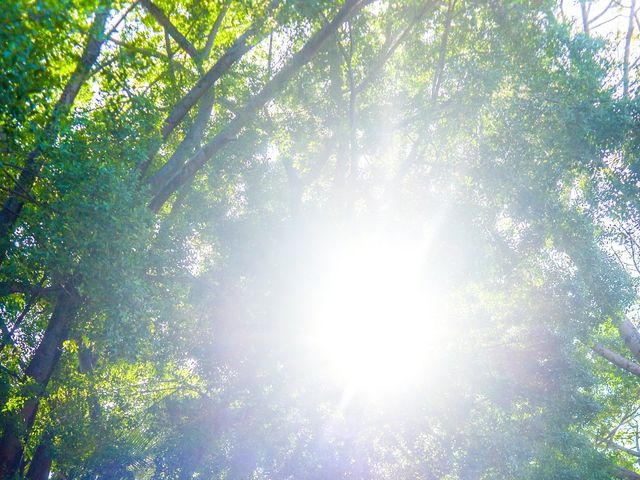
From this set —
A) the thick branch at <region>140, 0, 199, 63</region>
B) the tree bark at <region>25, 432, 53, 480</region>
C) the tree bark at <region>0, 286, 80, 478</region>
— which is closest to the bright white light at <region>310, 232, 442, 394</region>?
the tree bark at <region>0, 286, 80, 478</region>

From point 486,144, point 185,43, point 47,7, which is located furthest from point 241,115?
point 486,144

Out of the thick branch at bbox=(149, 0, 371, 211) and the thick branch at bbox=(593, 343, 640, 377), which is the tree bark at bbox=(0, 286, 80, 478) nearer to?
the thick branch at bbox=(149, 0, 371, 211)

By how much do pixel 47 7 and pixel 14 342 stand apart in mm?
9850

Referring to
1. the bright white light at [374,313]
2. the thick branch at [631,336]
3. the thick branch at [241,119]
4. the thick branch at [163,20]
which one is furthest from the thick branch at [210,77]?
the thick branch at [631,336]

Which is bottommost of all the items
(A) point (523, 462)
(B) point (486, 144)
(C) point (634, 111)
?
(A) point (523, 462)

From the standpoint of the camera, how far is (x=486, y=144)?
38.5ft

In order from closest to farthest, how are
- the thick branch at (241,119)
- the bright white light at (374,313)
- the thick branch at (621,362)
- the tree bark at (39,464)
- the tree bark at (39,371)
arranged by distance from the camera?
the tree bark at (39,371), the thick branch at (241,119), the tree bark at (39,464), the bright white light at (374,313), the thick branch at (621,362)

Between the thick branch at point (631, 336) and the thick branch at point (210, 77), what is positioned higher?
the thick branch at point (210, 77)

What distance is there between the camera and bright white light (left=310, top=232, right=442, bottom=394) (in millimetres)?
12211

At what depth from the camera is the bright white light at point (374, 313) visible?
1221 cm

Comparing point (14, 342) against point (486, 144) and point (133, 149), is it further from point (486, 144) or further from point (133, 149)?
point (486, 144)

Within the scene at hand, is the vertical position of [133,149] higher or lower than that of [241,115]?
lower

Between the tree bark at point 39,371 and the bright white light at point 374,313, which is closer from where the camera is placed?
the tree bark at point 39,371

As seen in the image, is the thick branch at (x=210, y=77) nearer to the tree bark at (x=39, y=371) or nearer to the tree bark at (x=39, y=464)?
the tree bark at (x=39, y=371)
